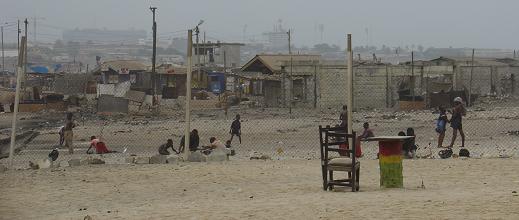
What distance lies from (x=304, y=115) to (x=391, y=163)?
21.3 m

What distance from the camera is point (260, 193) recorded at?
37.0ft

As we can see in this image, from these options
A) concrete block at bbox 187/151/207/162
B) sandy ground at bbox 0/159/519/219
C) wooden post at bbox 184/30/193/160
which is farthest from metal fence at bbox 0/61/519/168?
sandy ground at bbox 0/159/519/219

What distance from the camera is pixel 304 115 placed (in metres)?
32.2

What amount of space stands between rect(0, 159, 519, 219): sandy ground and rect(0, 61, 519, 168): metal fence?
313 cm

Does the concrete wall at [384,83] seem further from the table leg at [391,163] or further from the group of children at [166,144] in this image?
the table leg at [391,163]

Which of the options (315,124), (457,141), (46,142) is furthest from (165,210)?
(315,124)

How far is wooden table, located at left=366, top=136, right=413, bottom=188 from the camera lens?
11.0 meters

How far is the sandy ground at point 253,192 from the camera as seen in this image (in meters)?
8.69

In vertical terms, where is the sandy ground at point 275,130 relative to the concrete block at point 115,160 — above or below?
above

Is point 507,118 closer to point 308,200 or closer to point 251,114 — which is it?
point 251,114

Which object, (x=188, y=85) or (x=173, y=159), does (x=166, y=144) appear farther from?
Answer: (x=188, y=85)

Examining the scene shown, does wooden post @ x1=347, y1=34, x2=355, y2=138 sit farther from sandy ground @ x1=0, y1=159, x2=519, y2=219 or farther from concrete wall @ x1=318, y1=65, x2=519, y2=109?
concrete wall @ x1=318, y1=65, x2=519, y2=109

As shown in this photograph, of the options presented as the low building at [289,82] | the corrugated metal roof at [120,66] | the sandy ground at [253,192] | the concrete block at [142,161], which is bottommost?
the sandy ground at [253,192]

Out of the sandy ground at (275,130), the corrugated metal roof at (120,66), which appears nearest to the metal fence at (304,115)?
the sandy ground at (275,130)
